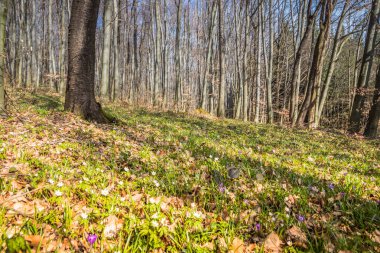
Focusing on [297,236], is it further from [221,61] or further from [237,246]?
[221,61]

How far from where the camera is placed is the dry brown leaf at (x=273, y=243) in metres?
2.05

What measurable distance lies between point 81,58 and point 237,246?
6296 millimetres

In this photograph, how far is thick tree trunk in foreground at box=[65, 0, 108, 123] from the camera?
6340 mm

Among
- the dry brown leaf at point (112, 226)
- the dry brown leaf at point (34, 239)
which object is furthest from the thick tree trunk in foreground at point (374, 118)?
the dry brown leaf at point (34, 239)

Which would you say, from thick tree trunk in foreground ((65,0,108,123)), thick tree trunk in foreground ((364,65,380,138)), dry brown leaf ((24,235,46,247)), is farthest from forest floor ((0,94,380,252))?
thick tree trunk in foreground ((364,65,380,138))

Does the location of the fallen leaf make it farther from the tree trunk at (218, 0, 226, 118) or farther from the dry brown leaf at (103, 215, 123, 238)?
the tree trunk at (218, 0, 226, 118)

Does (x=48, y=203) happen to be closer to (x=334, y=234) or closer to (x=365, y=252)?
(x=334, y=234)

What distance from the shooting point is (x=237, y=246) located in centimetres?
204

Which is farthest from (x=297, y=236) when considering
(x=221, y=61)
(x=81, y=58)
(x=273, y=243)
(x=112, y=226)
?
(x=221, y=61)

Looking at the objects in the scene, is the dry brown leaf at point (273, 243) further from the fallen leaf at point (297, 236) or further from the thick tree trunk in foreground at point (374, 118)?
the thick tree trunk in foreground at point (374, 118)

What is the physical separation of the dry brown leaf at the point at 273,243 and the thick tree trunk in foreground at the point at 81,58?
229 inches

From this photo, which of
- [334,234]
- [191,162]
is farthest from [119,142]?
[334,234]

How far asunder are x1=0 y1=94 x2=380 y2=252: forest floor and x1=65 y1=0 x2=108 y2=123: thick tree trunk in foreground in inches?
73.8

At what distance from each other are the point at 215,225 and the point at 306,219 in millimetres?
1025
